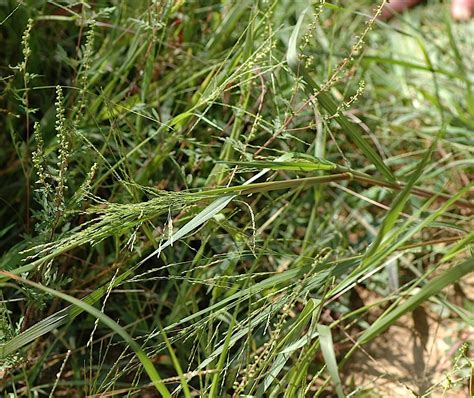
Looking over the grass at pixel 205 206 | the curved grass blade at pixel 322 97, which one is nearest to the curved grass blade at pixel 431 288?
the grass at pixel 205 206

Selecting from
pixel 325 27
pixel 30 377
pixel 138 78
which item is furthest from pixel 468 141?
pixel 30 377

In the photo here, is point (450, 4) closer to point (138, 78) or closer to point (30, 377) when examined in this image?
point (138, 78)

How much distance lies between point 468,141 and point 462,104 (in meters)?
0.25

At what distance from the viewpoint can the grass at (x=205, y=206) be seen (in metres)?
1.28

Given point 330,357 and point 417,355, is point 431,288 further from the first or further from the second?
point 417,355

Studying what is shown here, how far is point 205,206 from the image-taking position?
53.9 inches

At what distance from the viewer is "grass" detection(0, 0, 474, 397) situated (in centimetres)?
128

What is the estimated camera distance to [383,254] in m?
1.30

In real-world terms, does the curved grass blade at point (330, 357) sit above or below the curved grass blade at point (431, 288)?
below

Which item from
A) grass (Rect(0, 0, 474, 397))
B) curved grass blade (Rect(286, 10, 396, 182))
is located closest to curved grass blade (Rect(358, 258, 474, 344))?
grass (Rect(0, 0, 474, 397))

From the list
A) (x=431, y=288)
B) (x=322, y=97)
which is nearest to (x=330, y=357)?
(x=431, y=288)

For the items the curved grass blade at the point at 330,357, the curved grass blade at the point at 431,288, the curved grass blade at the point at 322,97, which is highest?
the curved grass blade at the point at 322,97

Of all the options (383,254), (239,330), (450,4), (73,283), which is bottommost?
(73,283)

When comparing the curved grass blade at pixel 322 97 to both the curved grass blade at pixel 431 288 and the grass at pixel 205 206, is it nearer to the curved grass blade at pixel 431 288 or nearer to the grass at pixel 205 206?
the grass at pixel 205 206
